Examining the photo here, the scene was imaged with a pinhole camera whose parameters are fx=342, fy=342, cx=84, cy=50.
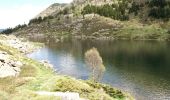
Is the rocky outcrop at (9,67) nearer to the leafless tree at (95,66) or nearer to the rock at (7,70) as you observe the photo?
the rock at (7,70)

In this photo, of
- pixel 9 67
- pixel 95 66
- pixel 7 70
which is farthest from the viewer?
pixel 95 66

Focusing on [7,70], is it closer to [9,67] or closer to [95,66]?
[9,67]

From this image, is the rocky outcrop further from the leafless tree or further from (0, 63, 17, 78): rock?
the leafless tree

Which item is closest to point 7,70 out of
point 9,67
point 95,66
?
point 9,67

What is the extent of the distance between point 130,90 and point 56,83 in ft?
211

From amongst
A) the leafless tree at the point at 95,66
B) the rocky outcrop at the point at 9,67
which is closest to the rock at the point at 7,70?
the rocky outcrop at the point at 9,67

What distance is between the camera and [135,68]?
171m

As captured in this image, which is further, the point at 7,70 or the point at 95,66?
the point at 95,66

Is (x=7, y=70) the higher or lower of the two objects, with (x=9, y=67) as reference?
lower

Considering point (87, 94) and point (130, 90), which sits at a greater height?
point (87, 94)

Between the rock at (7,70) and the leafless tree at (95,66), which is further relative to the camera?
the leafless tree at (95,66)

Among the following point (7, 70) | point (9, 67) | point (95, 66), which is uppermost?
point (9, 67)

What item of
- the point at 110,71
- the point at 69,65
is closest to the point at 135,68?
the point at 110,71

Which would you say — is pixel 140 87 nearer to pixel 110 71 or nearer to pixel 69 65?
pixel 110 71
